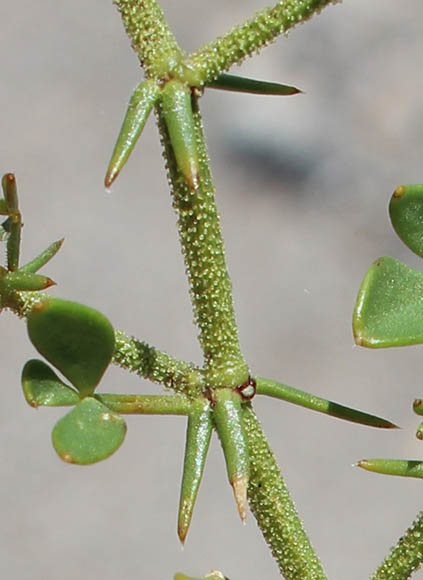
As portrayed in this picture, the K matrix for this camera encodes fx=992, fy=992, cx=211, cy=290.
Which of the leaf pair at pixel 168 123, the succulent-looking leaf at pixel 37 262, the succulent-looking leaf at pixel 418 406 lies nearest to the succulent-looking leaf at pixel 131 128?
the leaf pair at pixel 168 123

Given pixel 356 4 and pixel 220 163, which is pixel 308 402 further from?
pixel 356 4

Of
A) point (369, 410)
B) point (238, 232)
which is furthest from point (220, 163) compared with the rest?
point (369, 410)


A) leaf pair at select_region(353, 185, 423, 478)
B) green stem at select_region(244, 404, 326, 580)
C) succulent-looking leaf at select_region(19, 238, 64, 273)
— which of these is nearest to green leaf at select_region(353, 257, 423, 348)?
leaf pair at select_region(353, 185, 423, 478)

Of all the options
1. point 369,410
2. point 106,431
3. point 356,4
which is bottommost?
point 369,410

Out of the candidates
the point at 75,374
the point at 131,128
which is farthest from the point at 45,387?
the point at 131,128

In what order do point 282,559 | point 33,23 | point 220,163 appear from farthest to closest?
point 33,23, point 220,163, point 282,559

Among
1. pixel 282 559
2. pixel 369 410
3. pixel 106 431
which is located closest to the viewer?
pixel 106 431

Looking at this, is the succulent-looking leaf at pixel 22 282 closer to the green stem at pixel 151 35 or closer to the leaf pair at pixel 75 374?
the leaf pair at pixel 75 374

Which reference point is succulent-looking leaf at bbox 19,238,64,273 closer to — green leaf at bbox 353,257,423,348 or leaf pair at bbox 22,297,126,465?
leaf pair at bbox 22,297,126,465
